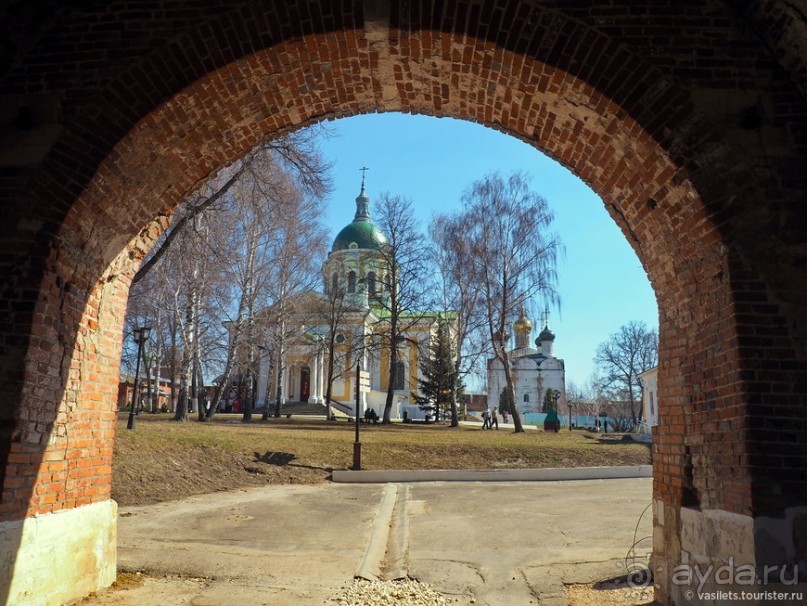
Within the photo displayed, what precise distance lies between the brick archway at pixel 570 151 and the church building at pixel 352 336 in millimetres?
21474

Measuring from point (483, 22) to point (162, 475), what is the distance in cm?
978

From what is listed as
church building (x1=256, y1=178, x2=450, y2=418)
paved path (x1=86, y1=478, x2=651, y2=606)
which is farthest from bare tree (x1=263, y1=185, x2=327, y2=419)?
paved path (x1=86, y1=478, x2=651, y2=606)

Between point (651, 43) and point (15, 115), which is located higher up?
point (651, 43)

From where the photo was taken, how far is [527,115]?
494 centimetres

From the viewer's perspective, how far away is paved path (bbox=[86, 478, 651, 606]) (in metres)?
5.20

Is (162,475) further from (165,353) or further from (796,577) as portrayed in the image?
(165,353)

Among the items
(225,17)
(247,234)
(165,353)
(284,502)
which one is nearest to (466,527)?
(284,502)

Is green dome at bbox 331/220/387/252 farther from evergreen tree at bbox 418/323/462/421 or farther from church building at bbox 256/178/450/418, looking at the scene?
evergreen tree at bbox 418/323/462/421

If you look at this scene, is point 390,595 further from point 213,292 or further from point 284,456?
point 213,292

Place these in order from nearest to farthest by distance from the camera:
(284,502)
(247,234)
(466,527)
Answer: (466,527) < (284,502) < (247,234)

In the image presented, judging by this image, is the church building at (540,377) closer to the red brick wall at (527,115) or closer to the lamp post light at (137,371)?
the lamp post light at (137,371)

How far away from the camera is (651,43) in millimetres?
4164

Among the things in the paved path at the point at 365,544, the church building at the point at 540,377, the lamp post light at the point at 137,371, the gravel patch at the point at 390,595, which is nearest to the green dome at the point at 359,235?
the church building at the point at 540,377

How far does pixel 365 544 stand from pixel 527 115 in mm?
5001
